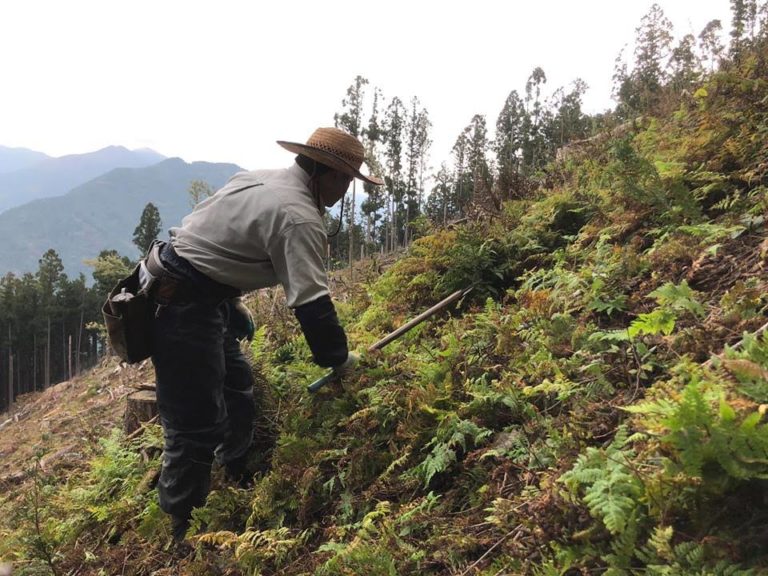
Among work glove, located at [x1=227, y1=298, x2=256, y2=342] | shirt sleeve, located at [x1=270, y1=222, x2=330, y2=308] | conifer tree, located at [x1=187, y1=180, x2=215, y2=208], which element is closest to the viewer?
shirt sleeve, located at [x1=270, y1=222, x2=330, y2=308]

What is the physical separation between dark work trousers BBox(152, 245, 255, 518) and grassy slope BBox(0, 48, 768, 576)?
0.24m

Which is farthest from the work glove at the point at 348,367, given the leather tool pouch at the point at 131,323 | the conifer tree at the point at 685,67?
the conifer tree at the point at 685,67

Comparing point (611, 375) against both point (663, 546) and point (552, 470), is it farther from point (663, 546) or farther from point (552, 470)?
point (663, 546)

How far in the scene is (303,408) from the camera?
393 centimetres

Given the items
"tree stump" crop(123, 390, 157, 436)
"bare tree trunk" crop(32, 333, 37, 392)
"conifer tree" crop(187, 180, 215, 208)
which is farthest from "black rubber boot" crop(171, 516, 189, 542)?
"bare tree trunk" crop(32, 333, 37, 392)

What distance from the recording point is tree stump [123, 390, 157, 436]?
5.03m

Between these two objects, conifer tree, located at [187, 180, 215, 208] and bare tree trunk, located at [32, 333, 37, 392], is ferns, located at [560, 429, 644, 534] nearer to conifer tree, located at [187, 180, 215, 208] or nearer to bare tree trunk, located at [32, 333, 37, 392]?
conifer tree, located at [187, 180, 215, 208]

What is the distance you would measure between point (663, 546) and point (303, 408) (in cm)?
292

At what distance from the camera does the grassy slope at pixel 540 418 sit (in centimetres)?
156

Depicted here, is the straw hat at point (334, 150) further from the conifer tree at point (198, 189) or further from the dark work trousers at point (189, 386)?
the conifer tree at point (198, 189)

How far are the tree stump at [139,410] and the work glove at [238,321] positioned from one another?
148 centimetres

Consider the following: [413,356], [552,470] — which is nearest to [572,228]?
[413,356]

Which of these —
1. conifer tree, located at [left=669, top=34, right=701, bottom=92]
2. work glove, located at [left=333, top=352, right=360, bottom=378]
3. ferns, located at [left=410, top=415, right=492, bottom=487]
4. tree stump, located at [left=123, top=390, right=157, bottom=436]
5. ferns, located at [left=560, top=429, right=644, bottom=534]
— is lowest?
tree stump, located at [left=123, top=390, right=157, bottom=436]

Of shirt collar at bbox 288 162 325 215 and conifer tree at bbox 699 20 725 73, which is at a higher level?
conifer tree at bbox 699 20 725 73
